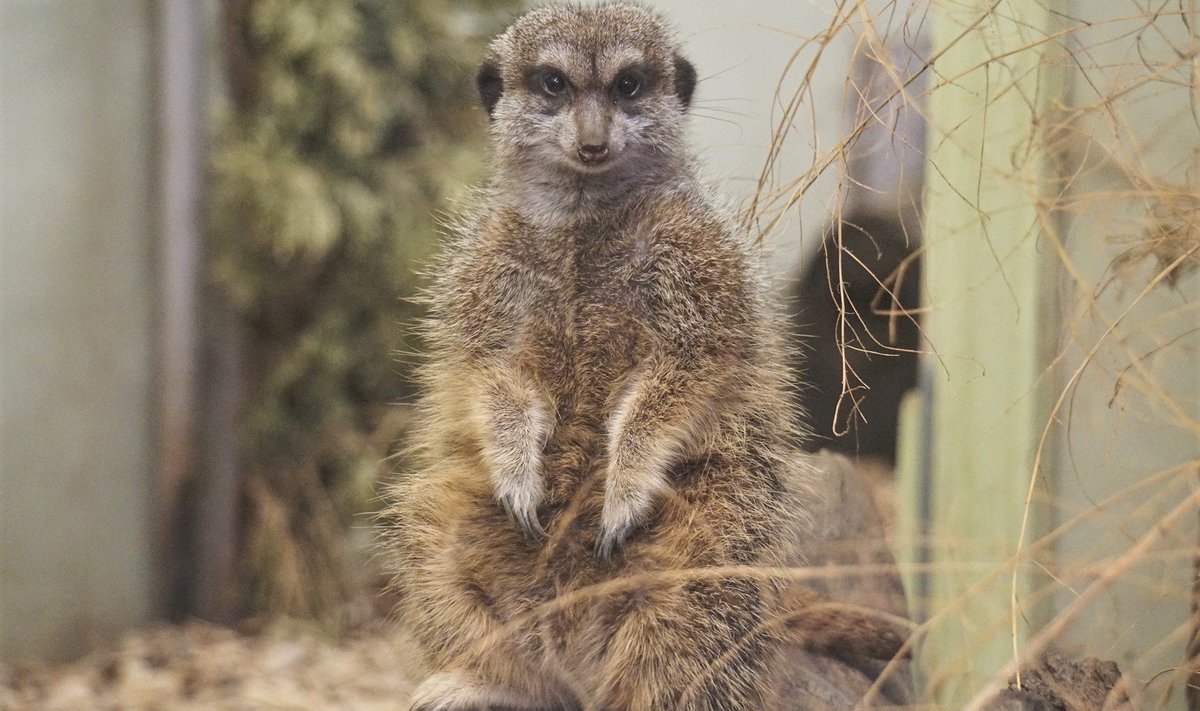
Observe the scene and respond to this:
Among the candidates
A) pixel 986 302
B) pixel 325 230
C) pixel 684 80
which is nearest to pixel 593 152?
pixel 684 80

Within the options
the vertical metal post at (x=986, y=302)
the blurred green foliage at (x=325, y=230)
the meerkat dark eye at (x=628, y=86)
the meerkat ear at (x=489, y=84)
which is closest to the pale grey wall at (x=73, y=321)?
the blurred green foliage at (x=325, y=230)

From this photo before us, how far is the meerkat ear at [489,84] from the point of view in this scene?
1.68 m

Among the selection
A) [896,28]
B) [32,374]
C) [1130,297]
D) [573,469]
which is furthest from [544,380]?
[32,374]

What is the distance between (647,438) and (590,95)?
1.58ft

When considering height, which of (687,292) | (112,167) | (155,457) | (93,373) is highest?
(112,167)

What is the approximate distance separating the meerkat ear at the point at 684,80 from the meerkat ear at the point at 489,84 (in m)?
0.27

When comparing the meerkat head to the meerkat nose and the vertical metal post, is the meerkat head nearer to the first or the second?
the meerkat nose

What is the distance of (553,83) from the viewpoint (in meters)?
1.54

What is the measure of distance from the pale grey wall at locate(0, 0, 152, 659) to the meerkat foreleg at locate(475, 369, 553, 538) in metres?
1.50

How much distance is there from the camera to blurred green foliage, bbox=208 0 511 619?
3.00 m

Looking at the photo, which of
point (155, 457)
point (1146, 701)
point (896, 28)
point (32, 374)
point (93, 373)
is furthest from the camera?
point (155, 457)

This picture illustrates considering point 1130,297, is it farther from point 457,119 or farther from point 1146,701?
point 457,119

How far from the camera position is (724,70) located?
5.87 ft

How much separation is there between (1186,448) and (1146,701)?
338mm
